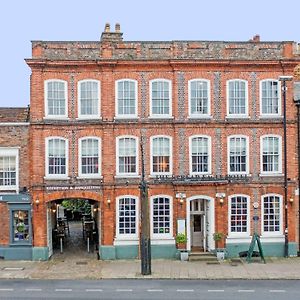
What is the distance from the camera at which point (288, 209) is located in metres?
32.6

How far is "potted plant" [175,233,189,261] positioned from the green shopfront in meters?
8.06

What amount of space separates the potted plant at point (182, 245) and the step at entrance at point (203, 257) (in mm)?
382

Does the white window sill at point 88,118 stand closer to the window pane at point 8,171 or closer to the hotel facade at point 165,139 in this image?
the hotel facade at point 165,139

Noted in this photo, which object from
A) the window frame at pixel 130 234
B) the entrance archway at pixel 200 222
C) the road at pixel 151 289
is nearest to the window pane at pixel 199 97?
the entrance archway at pixel 200 222

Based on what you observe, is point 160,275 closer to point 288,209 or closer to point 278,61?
point 288,209

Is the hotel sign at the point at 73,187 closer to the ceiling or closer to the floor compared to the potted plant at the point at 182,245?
closer to the ceiling

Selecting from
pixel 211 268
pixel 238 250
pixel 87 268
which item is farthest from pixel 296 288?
pixel 87 268

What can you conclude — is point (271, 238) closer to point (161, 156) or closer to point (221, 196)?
point (221, 196)

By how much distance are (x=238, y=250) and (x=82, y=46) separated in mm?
14098

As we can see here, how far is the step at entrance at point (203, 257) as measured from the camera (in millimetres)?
31359

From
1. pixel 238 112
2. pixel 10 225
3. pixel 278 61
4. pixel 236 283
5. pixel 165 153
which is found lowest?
pixel 236 283

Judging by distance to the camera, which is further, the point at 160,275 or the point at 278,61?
the point at 278,61

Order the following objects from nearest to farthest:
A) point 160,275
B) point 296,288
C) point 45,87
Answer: point 296,288 < point 160,275 < point 45,87

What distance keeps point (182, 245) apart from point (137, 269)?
12.4 feet
